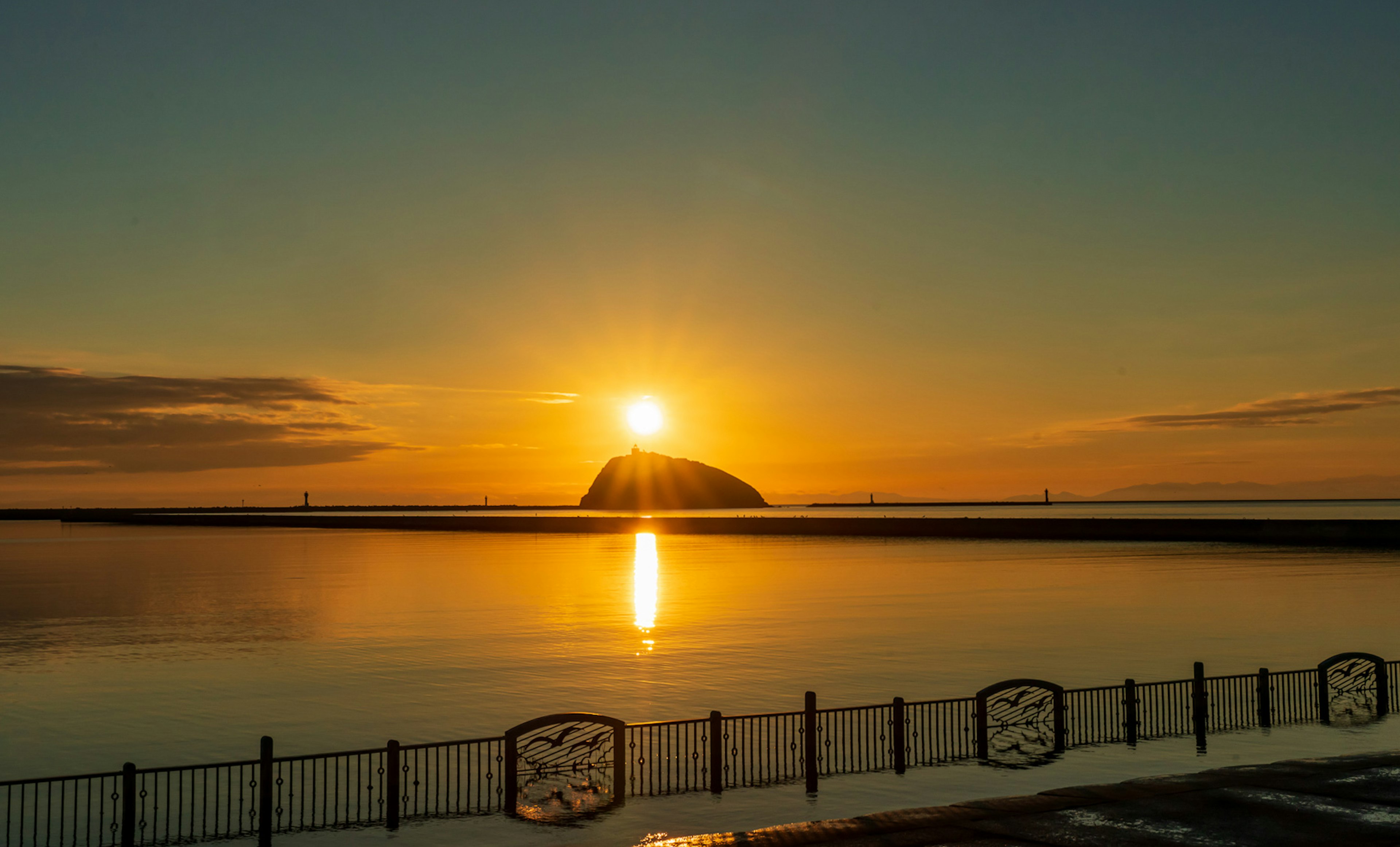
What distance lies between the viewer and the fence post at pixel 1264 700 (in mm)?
32719

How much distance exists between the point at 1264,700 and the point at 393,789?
25.8m

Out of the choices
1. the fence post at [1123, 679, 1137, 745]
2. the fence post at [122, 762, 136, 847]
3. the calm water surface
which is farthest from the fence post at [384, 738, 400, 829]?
the fence post at [1123, 679, 1137, 745]

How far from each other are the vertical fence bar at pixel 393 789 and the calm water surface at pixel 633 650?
0.41 meters

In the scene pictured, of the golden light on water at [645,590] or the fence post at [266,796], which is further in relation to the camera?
the golden light on water at [645,590]

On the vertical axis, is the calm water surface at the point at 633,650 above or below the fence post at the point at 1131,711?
below

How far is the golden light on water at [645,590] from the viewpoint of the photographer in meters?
72.8

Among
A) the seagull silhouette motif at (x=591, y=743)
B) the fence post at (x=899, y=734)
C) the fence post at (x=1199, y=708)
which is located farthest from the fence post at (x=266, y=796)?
the fence post at (x=1199, y=708)

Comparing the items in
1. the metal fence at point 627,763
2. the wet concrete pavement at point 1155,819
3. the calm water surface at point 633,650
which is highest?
the wet concrete pavement at point 1155,819

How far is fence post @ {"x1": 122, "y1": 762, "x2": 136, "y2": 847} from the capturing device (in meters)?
20.0

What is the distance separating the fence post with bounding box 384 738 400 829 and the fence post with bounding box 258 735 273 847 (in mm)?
2296

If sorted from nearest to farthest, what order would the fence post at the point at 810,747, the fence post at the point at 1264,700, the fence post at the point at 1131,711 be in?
the fence post at the point at 810,747 < the fence post at the point at 1131,711 < the fence post at the point at 1264,700

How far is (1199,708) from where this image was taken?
31719 millimetres

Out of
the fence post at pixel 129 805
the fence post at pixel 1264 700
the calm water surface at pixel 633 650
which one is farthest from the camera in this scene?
the fence post at pixel 1264 700

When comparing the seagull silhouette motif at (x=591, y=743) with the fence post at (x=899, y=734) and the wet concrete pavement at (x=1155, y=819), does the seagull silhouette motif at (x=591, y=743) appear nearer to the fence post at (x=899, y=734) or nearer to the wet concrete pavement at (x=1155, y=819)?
the fence post at (x=899, y=734)
